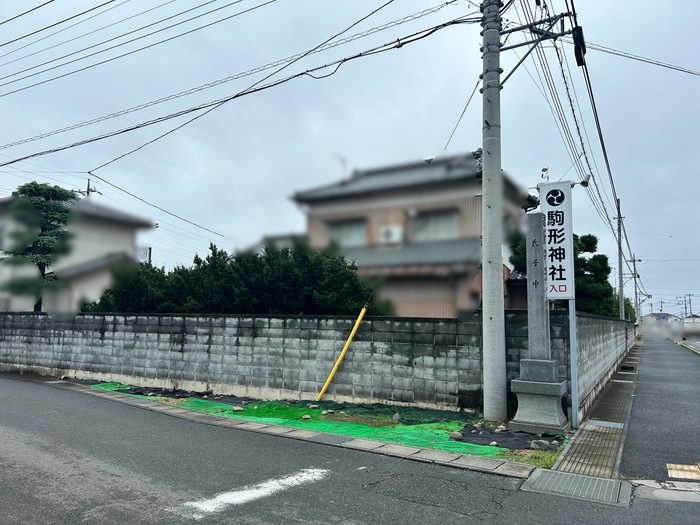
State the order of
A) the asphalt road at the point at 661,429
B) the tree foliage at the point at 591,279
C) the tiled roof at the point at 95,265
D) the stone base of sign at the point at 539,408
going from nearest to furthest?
1. the asphalt road at the point at 661,429
2. the stone base of sign at the point at 539,408
3. the tiled roof at the point at 95,265
4. the tree foliage at the point at 591,279

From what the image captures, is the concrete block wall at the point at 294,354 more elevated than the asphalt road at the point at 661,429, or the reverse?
the concrete block wall at the point at 294,354

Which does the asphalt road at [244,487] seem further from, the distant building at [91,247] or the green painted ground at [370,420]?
the distant building at [91,247]

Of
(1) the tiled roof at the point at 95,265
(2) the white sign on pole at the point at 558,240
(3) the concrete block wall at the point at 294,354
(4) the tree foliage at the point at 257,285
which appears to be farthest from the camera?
(4) the tree foliage at the point at 257,285

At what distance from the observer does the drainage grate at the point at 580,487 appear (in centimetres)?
436

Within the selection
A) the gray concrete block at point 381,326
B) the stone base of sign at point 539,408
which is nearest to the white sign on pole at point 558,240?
the stone base of sign at point 539,408

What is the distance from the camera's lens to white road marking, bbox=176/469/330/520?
3938 mm

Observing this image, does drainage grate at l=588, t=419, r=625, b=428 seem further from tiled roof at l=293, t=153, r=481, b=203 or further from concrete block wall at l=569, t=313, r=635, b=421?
tiled roof at l=293, t=153, r=481, b=203

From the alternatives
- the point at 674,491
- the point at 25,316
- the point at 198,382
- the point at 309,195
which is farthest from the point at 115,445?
the point at 25,316

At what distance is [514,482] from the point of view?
474 centimetres

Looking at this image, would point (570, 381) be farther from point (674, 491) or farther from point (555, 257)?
point (674, 491)

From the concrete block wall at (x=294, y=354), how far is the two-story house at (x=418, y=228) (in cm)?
61

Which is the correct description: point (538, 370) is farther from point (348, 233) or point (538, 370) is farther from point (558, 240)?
point (348, 233)

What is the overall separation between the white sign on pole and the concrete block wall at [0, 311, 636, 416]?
0.55 meters

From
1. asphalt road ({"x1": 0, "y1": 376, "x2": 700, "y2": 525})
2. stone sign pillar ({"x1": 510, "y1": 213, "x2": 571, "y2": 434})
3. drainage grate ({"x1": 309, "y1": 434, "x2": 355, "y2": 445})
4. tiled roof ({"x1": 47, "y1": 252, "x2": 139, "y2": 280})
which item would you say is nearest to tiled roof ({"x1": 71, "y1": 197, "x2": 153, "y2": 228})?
tiled roof ({"x1": 47, "y1": 252, "x2": 139, "y2": 280})
